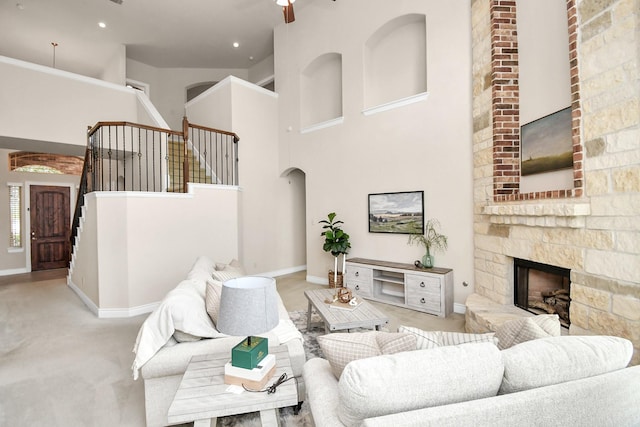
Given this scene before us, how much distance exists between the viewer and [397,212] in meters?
4.87

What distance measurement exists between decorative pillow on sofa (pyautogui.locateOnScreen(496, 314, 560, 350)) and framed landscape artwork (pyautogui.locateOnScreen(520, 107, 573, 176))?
1958mm

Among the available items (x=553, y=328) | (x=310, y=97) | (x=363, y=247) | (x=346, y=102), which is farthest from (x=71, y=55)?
(x=553, y=328)

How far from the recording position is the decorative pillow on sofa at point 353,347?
1.44 meters

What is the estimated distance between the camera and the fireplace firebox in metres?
2.93

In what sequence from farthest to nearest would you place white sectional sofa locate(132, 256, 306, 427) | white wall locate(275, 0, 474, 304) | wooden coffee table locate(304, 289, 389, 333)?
white wall locate(275, 0, 474, 304), wooden coffee table locate(304, 289, 389, 333), white sectional sofa locate(132, 256, 306, 427)

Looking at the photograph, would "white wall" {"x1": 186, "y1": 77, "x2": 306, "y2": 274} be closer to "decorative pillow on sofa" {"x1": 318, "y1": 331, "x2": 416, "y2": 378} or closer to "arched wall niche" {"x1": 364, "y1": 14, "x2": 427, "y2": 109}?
"arched wall niche" {"x1": 364, "y1": 14, "x2": 427, "y2": 109}

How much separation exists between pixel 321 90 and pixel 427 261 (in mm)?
4148

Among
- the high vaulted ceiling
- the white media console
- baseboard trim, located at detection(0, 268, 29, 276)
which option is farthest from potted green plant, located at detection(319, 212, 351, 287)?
baseboard trim, located at detection(0, 268, 29, 276)

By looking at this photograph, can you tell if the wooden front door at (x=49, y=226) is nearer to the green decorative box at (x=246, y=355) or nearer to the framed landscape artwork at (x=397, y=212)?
the framed landscape artwork at (x=397, y=212)

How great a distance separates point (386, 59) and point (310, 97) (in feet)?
6.02

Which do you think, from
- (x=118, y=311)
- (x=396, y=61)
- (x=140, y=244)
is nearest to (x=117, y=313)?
(x=118, y=311)

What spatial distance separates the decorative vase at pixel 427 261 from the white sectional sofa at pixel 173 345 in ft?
8.69

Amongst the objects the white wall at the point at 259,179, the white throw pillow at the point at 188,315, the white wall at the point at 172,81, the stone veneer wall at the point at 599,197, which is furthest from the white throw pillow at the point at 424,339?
the white wall at the point at 172,81

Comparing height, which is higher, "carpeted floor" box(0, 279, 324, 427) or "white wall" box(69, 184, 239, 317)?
"white wall" box(69, 184, 239, 317)
